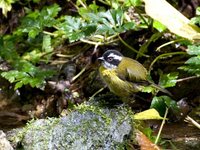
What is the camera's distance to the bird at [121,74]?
14.0 feet

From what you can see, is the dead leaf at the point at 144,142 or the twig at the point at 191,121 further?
the twig at the point at 191,121

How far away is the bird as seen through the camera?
427 centimetres

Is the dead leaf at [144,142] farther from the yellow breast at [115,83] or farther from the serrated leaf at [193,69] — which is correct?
the serrated leaf at [193,69]

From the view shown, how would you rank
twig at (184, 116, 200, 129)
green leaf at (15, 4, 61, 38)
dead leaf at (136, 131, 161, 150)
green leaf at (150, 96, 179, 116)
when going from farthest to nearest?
green leaf at (15, 4, 61, 38) → green leaf at (150, 96, 179, 116) → twig at (184, 116, 200, 129) → dead leaf at (136, 131, 161, 150)

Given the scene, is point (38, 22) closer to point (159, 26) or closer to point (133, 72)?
point (159, 26)

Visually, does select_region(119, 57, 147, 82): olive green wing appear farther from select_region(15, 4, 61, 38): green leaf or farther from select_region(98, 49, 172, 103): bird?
select_region(15, 4, 61, 38): green leaf

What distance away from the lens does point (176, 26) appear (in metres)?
5.42

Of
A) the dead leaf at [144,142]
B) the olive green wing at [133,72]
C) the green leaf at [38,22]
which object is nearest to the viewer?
the dead leaf at [144,142]

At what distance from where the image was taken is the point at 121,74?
4.33 metres

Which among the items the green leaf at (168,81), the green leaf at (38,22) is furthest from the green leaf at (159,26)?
the green leaf at (38,22)

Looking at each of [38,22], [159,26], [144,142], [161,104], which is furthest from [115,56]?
[38,22]

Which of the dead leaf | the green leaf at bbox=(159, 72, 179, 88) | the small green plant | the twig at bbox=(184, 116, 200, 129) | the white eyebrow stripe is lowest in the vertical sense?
the twig at bbox=(184, 116, 200, 129)

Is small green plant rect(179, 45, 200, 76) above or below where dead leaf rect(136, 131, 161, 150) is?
above

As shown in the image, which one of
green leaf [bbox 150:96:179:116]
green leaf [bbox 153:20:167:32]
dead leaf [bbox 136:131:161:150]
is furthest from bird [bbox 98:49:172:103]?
green leaf [bbox 153:20:167:32]
